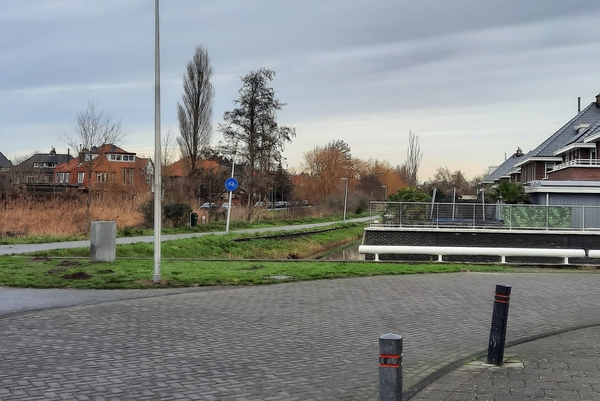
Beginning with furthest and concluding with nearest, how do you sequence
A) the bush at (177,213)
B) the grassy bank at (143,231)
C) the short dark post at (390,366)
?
the bush at (177,213), the grassy bank at (143,231), the short dark post at (390,366)

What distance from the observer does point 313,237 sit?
1444 inches

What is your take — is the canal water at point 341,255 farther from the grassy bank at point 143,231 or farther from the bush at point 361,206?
the bush at point 361,206

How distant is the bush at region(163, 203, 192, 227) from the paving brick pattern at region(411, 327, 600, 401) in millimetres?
27098

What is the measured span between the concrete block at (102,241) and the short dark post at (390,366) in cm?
1379

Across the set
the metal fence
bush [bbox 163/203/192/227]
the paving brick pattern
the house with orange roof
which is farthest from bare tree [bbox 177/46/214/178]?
the paving brick pattern

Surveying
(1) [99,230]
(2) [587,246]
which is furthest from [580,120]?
(1) [99,230]

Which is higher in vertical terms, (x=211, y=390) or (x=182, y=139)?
(x=182, y=139)

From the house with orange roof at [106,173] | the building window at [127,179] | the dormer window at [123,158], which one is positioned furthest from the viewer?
the dormer window at [123,158]

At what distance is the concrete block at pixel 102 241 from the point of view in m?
16.9

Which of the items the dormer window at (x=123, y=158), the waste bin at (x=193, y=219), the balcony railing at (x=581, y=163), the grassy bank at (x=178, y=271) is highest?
the dormer window at (x=123, y=158)

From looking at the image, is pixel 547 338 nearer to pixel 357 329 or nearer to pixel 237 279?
pixel 357 329

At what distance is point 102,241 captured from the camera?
17.0m

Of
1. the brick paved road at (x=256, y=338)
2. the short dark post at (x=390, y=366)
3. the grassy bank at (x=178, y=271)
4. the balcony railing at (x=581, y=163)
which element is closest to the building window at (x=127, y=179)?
the grassy bank at (x=178, y=271)

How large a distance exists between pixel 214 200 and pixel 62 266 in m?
30.4
